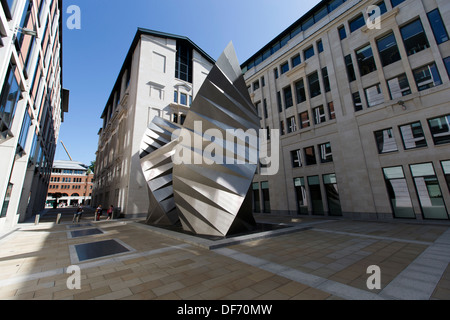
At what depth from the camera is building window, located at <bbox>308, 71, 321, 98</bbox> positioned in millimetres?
22125

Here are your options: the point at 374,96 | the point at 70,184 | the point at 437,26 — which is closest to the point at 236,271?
the point at 374,96

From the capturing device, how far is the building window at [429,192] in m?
13.7

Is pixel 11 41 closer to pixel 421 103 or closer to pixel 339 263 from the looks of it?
pixel 339 263

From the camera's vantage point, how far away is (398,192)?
1547 centimetres

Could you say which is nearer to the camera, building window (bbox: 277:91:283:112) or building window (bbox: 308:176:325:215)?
building window (bbox: 308:176:325:215)

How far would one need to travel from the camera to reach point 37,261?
6.34 m

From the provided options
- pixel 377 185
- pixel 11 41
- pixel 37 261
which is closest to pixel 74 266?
pixel 37 261

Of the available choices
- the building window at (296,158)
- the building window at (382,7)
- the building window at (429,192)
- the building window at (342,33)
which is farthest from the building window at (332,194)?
the building window at (382,7)

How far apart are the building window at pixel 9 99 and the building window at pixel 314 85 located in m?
25.7

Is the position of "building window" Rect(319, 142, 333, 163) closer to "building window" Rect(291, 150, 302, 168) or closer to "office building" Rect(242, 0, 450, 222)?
"office building" Rect(242, 0, 450, 222)

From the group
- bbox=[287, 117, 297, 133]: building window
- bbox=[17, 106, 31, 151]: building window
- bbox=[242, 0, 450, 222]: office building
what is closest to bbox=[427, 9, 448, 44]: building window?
bbox=[242, 0, 450, 222]: office building

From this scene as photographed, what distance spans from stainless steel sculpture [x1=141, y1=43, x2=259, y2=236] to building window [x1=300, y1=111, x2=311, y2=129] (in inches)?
530

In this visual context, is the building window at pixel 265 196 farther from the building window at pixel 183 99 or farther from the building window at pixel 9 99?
the building window at pixel 9 99

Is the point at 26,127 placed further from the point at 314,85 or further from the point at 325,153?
the point at 314,85
